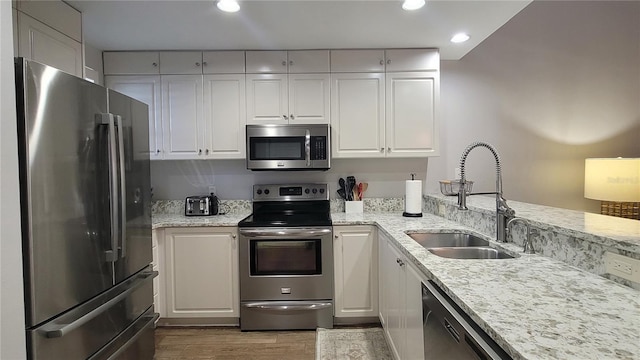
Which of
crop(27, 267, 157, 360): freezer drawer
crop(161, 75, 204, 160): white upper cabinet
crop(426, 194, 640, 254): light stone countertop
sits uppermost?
crop(161, 75, 204, 160): white upper cabinet

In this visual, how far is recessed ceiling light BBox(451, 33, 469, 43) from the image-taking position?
2.55 metres

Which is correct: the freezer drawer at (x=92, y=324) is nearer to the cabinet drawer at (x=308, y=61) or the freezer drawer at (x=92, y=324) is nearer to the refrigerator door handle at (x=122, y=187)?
the refrigerator door handle at (x=122, y=187)

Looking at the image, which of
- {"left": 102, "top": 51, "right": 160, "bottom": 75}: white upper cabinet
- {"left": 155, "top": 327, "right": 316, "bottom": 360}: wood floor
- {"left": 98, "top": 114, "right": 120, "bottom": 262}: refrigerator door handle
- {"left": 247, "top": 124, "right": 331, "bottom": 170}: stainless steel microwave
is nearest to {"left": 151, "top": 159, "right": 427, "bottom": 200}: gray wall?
{"left": 247, "top": 124, "right": 331, "bottom": 170}: stainless steel microwave

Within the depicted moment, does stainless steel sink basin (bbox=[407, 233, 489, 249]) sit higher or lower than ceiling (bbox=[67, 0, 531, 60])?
lower

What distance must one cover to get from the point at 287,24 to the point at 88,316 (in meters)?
2.13

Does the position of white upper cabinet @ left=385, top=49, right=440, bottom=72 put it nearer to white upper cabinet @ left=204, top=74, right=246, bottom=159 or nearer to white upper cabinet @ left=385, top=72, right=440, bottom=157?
white upper cabinet @ left=385, top=72, right=440, bottom=157

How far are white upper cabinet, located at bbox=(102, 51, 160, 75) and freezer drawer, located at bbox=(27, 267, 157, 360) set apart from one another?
5.93ft

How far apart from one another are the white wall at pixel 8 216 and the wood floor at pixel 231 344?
1332 mm

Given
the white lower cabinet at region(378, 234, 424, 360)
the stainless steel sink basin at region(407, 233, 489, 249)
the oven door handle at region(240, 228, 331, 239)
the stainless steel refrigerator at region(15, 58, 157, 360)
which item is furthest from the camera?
the oven door handle at region(240, 228, 331, 239)

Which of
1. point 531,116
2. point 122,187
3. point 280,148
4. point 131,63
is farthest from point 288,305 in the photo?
point 531,116

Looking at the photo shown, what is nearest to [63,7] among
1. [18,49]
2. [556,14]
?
[18,49]

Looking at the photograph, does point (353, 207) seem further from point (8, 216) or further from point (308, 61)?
point (8, 216)

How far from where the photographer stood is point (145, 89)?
9.32 ft

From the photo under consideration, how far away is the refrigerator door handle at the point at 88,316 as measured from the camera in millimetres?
1268
